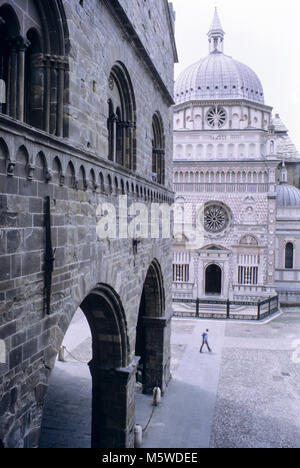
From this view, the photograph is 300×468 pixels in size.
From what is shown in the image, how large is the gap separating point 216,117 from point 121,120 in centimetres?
2997

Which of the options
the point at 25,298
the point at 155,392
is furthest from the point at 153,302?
the point at 25,298

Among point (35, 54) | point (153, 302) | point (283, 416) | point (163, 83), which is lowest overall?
point (283, 416)

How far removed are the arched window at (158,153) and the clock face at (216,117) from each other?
980 inches

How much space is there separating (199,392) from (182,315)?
12.9 meters

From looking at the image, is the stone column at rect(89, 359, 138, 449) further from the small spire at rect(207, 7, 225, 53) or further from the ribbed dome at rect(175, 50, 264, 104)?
the small spire at rect(207, 7, 225, 53)

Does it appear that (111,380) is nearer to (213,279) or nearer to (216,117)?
(213,279)

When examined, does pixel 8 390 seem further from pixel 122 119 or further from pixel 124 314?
pixel 122 119

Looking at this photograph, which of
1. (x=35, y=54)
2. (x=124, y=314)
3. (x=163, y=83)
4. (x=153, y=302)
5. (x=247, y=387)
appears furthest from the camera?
(x=247, y=387)

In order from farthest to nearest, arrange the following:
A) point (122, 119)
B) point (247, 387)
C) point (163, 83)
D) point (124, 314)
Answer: point (247, 387) → point (163, 83) → point (122, 119) → point (124, 314)

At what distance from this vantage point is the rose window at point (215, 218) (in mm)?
35812

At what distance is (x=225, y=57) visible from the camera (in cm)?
4328

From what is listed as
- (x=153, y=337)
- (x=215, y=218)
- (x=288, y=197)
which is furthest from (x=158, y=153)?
(x=288, y=197)

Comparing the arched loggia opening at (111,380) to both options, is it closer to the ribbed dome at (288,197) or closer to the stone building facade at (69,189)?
the stone building facade at (69,189)

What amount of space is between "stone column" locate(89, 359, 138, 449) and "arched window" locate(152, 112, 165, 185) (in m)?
7.04
